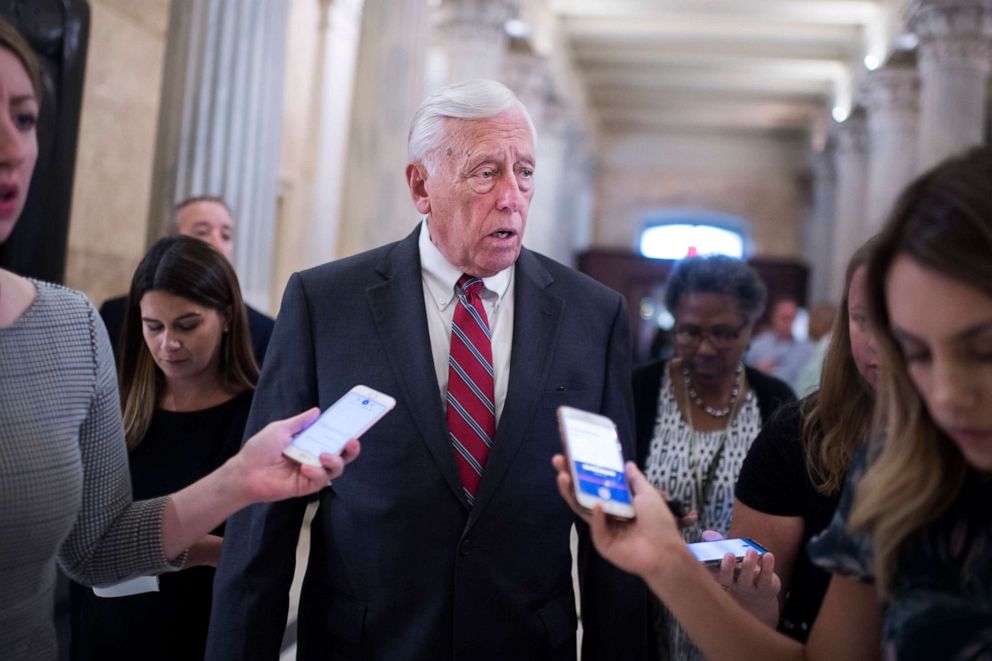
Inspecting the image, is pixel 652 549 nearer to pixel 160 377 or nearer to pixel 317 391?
pixel 317 391

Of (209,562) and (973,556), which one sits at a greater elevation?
(973,556)

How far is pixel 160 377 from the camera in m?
3.49

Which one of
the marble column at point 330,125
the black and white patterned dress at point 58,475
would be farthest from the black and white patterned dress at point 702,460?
the marble column at point 330,125

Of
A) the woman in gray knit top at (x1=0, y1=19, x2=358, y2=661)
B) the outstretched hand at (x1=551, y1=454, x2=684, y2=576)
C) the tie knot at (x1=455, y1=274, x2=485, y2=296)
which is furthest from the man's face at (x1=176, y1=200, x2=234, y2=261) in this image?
the outstretched hand at (x1=551, y1=454, x2=684, y2=576)

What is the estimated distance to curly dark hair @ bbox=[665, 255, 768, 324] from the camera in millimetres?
4035

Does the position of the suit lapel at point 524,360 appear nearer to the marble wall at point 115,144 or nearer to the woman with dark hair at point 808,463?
the woman with dark hair at point 808,463

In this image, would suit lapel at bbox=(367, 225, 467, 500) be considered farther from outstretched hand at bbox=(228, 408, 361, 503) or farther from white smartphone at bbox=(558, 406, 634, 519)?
white smartphone at bbox=(558, 406, 634, 519)

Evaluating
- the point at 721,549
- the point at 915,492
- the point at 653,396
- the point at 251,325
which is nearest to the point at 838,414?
the point at 721,549

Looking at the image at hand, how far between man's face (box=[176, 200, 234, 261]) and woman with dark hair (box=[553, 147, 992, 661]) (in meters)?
3.73

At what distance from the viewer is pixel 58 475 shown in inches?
78.2

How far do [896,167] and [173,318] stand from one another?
17427 mm

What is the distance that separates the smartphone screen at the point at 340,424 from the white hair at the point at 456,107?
87 centimetres

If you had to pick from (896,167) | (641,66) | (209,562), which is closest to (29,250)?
(209,562)

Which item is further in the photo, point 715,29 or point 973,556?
point 715,29
